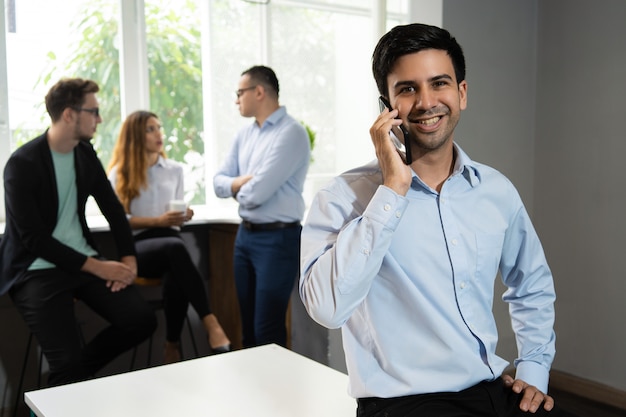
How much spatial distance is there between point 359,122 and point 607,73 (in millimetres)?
1956

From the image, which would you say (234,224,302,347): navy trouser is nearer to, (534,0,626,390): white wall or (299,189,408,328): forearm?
(534,0,626,390): white wall

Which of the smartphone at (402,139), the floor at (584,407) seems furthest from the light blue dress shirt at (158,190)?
the smartphone at (402,139)

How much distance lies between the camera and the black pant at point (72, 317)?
3006 millimetres

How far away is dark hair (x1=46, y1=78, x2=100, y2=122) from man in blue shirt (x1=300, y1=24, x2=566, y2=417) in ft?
6.75

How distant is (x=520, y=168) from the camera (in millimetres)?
3807

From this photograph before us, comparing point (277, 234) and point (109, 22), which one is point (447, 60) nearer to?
point (277, 234)

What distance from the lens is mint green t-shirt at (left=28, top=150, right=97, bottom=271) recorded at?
10.6 feet

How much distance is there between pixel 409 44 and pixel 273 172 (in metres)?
2.03

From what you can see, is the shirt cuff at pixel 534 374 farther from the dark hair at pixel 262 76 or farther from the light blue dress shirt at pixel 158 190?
the light blue dress shirt at pixel 158 190

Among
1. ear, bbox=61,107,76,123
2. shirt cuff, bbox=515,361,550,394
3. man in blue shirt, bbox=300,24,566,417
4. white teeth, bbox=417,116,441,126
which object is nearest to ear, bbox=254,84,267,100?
ear, bbox=61,107,76,123

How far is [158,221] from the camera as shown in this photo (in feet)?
12.7

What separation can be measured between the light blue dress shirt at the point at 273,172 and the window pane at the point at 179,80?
876mm

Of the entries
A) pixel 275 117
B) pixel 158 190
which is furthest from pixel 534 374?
pixel 158 190

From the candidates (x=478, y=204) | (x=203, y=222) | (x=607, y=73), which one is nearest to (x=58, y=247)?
(x=203, y=222)
